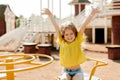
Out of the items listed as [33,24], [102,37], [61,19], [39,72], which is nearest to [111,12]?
[61,19]

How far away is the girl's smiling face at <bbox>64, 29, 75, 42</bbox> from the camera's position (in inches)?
173

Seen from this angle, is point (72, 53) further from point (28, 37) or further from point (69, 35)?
point (28, 37)

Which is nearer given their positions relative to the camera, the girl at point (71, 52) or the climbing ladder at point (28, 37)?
the girl at point (71, 52)

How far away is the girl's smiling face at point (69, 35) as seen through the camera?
4.40 m

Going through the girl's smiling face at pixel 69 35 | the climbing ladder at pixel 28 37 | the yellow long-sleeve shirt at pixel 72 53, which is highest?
the girl's smiling face at pixel 69 35

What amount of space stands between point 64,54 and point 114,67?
24.6 ft

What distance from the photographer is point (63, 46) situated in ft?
14.9

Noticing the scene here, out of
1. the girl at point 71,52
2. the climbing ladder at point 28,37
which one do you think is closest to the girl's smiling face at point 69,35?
the girl at point 71,52

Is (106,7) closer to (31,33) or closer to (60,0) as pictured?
(60,0)

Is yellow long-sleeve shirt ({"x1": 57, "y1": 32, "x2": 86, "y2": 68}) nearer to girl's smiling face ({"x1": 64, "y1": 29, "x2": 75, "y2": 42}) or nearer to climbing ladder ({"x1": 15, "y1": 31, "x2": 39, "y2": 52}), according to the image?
girl's smiling face ({"x1": 64, "y1": 29, "x2": 75, "y2": 42})

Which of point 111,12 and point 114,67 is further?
point 111,12

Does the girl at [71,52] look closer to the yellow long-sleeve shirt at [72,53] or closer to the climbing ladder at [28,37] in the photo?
the yellow long-sleeve shirt at [72,53]

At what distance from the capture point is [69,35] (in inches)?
175

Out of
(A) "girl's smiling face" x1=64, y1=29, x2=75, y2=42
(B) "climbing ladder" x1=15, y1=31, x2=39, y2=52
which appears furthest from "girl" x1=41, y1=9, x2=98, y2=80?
(B) "climbing ladder" x1=15, y1=31, x2=39, y2=52
